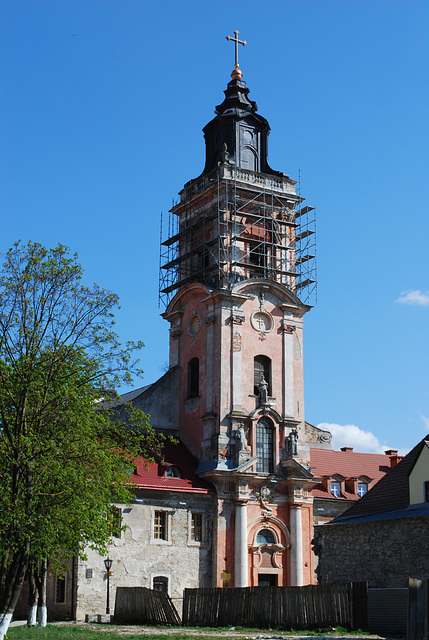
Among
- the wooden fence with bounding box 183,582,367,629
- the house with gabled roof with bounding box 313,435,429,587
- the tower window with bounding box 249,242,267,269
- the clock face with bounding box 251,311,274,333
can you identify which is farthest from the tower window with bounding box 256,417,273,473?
the wooden fence with bounding box 183,582,367,629

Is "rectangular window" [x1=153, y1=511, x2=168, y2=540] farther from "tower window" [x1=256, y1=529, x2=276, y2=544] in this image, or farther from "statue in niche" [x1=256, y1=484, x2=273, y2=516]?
"statue in niche" [x1=256, y1=484, x2=273, y2=516]

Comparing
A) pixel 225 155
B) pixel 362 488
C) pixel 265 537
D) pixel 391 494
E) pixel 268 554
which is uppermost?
pixel 225 155

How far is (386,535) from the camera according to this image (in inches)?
1218

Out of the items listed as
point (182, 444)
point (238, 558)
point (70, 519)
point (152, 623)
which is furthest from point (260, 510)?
point (70, 519)

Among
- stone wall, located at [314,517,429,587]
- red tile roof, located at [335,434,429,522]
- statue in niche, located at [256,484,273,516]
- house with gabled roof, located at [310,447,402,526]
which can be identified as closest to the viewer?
stone wall, located at [314,517,429,587]

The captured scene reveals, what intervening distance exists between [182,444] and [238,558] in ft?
23.6

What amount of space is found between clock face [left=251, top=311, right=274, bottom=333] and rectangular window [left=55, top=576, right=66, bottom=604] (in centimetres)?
1636

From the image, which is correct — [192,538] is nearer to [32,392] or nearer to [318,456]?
[318,456]

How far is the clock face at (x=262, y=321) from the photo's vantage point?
46094 millimetres

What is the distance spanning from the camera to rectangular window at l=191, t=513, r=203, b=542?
41656mm

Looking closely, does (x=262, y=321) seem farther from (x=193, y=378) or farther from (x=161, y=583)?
(x=161, y=583)

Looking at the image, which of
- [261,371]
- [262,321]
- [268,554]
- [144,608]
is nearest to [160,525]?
[268,554]

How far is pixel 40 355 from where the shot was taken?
995 inches

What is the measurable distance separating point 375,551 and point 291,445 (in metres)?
13.6
